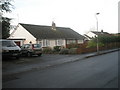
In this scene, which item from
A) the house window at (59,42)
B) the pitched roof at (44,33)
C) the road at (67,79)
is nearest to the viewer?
the road at (67,79)

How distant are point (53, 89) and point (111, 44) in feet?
108

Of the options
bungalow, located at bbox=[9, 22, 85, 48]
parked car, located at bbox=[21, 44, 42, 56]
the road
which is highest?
bungalow, located at bbox=[9, 22, 85, 48]

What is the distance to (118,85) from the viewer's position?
23.7ft

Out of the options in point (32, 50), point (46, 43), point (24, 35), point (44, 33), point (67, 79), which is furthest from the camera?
point (44, 33)

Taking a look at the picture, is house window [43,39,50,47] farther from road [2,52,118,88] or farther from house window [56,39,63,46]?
road [2,52,118,88]

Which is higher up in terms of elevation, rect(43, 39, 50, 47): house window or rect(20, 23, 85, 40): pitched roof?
rect(20, 23, 85, 40): pitched roof

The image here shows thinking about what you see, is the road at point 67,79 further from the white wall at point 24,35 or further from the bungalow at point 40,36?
the white wall at point 24,35

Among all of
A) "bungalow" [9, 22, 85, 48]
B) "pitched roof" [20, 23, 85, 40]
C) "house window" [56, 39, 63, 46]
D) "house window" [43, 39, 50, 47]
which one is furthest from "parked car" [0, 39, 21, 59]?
"house window" [56, 39, 63, 46]

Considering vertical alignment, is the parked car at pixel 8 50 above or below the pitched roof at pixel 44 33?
below

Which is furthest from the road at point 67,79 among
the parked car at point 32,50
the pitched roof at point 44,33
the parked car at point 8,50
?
the pitched roof at point 44,33

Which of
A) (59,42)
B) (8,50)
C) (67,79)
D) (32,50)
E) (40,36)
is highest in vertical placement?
(40,36)

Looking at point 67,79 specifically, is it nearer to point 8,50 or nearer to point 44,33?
point 8,50

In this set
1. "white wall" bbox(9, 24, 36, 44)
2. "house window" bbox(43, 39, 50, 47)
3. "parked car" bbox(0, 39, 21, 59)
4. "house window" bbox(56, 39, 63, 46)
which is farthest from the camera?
"house window" bbox(56, 39, 63, 46)

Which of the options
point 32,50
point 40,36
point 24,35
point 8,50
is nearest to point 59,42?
point 40,36
